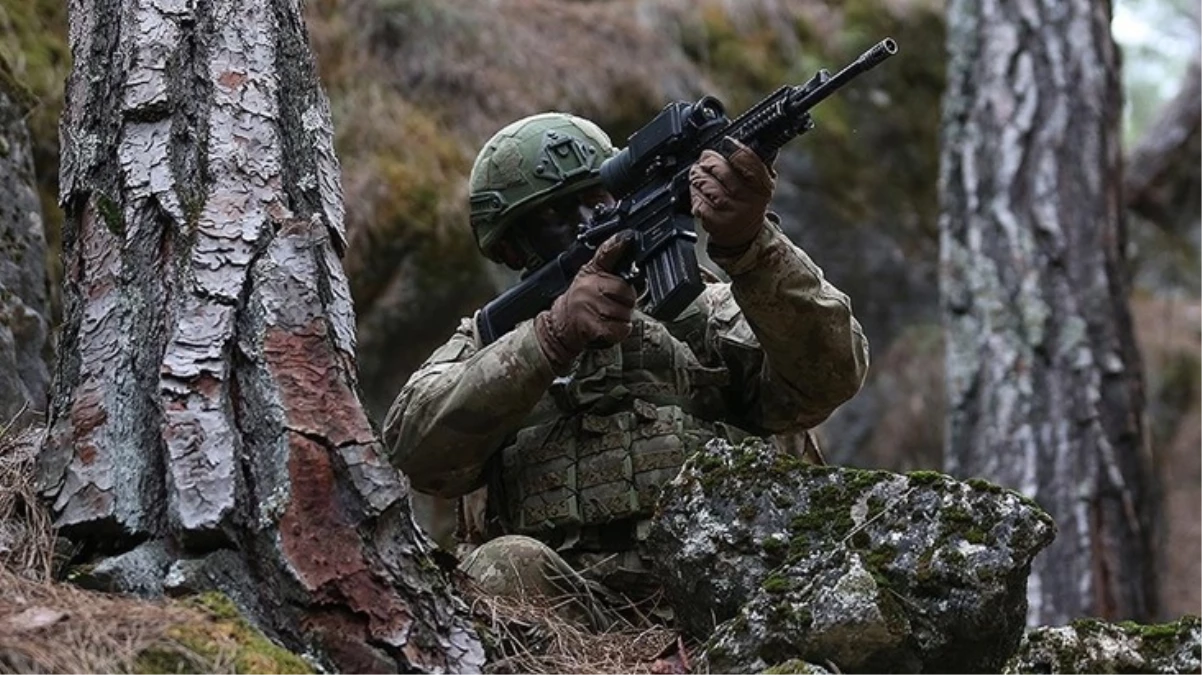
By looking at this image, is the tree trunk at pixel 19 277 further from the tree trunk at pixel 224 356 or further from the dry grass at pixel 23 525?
the tree trunk at pixel 224 356

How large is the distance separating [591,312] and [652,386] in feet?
1.07

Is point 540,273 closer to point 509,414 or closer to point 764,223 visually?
point 509,414

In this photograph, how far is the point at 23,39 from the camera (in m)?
7.02

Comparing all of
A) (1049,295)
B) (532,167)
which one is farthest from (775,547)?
(1049,295)

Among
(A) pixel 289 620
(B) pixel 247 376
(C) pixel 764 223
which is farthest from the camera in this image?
(C) pixel 764 223

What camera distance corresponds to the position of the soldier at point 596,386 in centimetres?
434

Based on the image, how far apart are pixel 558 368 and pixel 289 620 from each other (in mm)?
1423

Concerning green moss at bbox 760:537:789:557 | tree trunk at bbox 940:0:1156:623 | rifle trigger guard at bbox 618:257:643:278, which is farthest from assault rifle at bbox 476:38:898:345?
tree trunk at bbox 940:0:1156:623

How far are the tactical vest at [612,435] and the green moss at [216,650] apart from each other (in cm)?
154

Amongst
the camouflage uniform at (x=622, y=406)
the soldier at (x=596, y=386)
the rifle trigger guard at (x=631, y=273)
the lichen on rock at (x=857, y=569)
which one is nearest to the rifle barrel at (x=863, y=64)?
the soldier at (x=596, y=386)

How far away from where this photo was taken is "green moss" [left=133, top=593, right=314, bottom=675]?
2922 mm

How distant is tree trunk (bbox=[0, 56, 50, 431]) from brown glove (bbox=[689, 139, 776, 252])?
188 centimetres

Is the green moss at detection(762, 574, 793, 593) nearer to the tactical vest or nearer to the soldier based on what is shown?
the soldier

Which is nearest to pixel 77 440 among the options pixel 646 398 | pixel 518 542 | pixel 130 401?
pixel 130 401
